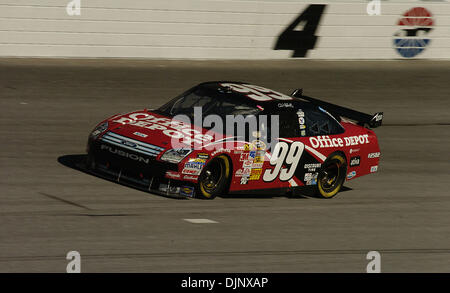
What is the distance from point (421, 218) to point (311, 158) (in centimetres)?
151

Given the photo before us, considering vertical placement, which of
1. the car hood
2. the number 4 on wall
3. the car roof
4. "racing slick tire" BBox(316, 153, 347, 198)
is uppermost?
the number 4 on wall

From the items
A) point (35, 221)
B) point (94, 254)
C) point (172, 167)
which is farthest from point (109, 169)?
point (94, 254)

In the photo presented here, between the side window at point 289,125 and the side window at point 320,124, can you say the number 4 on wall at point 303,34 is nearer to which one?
the side window at point 320,124

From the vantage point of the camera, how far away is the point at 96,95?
47.1 feet

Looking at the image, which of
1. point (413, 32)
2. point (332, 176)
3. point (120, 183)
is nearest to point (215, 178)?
point (120, 183)

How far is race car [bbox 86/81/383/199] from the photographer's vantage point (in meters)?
8.10

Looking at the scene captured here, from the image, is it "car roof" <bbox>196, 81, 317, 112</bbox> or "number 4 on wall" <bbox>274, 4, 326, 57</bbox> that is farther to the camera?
"number 4 on wall" <bbox>274, 4, 326, 57</bbox>

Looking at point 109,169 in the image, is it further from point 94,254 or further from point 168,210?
point 94,254

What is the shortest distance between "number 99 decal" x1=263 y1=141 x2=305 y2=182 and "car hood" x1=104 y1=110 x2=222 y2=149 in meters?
0.81

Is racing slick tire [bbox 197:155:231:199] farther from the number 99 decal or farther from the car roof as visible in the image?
the car roof

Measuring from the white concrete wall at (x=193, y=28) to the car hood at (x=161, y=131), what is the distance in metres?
8.21

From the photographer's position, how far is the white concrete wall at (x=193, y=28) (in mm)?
16406

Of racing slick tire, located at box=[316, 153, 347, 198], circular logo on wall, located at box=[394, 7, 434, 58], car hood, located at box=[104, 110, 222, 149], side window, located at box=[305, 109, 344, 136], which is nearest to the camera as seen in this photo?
car hood, located at box=[104, 110, 222, 149]

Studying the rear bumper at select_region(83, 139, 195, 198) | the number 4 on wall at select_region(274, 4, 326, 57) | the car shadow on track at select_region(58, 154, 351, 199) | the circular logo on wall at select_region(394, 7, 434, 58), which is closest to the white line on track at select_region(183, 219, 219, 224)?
the rear bumper at select_region(83, 139, 195, 198)
